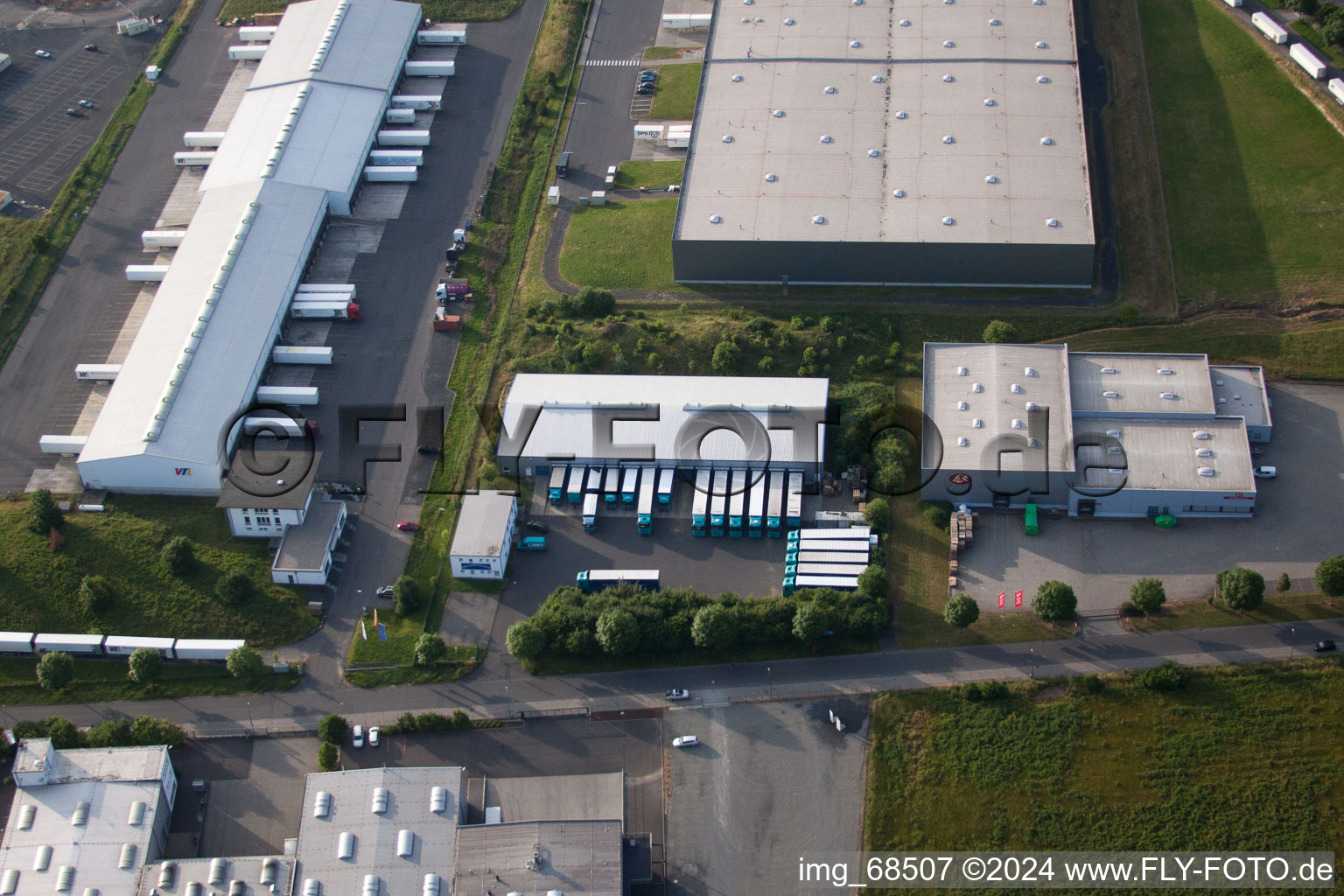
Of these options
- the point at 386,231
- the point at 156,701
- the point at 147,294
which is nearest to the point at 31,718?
the point at 156,701

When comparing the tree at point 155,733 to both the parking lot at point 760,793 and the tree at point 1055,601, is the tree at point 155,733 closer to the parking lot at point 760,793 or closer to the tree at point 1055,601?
the parking lot at point 760,793

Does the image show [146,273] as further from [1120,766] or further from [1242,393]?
[1242,393]

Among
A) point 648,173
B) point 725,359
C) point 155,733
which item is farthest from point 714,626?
point 648,173

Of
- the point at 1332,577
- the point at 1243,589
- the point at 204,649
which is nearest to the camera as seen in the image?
the point at 1332,577

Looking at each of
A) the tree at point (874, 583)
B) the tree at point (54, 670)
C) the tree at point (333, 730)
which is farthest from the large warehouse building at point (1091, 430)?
the tree at point (54, 670)

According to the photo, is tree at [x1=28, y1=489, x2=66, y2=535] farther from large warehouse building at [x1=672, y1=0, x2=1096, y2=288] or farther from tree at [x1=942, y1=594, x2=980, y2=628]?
tree at [x1=942, y1=594, x2=980, y2=628]

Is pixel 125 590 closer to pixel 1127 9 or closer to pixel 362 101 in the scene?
pixel 362 101

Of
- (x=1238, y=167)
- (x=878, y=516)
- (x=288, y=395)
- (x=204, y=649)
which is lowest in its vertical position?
(x=204, y=649)

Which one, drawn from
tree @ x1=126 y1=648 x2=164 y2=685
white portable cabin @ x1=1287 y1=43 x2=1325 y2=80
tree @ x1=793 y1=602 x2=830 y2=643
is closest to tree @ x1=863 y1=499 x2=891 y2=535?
tree @ x1=793 y1=602 x2=830 y2=643
